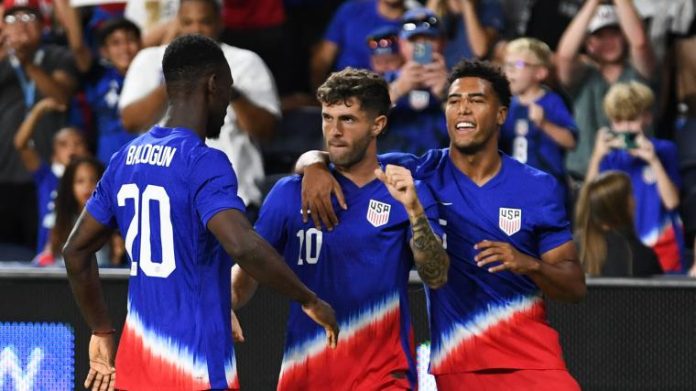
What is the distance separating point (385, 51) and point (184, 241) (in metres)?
4.44

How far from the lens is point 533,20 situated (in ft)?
33.5

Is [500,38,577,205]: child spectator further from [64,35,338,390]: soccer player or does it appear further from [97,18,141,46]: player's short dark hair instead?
[64,35,338,390]: soccer player

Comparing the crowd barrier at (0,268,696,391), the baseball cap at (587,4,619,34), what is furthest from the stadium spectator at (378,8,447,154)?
the crowd barrier at (0,268,696,391)

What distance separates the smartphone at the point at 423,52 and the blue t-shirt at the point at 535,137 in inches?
24.0

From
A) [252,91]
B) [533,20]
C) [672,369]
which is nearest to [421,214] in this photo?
[672,369]

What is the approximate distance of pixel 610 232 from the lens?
7.64m

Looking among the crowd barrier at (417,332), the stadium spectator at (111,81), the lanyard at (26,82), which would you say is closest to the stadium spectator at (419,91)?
the stadium spectator at (111,81)

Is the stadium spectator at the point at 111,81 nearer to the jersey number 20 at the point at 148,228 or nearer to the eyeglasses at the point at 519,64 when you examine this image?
the eyeglasses at the point at 519,64

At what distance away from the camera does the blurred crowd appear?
8.59 metres

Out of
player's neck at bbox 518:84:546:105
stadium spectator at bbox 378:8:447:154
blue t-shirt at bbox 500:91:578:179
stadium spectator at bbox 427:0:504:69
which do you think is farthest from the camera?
stadium spectator at bbox 427:0:504:69

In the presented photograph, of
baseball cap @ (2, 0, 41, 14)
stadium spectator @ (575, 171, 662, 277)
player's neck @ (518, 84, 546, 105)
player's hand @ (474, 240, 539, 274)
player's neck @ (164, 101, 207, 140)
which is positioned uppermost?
baseball cap @ (2, 0, 41, 14)

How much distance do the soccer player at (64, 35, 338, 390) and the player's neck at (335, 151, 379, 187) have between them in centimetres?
71

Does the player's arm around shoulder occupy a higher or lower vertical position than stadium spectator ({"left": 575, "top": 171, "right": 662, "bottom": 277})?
higher

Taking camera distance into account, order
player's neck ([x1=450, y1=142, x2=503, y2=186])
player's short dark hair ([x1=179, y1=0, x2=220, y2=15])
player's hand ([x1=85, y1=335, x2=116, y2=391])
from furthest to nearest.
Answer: player's short dark hair ([x1=179, y1=0, x2=220, y2=15]) < player's neck ([x1=450, y1=142, x2=503, y2=186]) < player's hand ([x1=85, y1=335, x2=116, y2=391])
